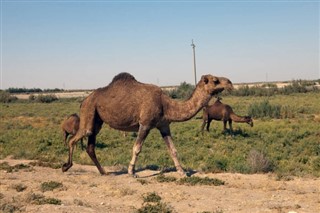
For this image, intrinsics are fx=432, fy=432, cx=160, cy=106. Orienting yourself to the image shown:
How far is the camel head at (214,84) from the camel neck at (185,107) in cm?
18

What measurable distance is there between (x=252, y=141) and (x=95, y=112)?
11.8 m

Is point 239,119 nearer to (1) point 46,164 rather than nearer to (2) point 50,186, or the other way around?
(1) point 46,164

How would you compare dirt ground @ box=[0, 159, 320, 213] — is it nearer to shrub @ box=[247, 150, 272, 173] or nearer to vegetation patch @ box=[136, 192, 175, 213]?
vegetation patch @ box=[136, 192, 175, 213]

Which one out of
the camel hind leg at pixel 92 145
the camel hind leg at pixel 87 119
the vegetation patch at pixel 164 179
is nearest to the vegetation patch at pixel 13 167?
the camel hind leg at pixel 87 119

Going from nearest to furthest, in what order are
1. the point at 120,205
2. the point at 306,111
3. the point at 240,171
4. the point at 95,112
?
1. the point at 120,205
2. the point at 95,112
3. the point at 240,171
4. the point at 306,111

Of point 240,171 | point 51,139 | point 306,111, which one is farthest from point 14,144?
point 306,111

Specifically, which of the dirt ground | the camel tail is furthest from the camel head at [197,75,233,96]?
the camel tail

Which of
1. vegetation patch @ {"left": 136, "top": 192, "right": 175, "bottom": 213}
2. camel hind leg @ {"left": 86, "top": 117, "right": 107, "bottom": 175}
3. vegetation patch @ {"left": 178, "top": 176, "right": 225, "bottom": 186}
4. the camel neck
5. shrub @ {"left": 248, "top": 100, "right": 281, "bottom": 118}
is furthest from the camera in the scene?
shrub @ {"left": 248, "top": 100, "right": 281, "bottom": 118}

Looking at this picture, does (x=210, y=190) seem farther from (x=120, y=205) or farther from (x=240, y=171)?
(x=240, y=171)

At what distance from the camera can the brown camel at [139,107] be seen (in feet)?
37.5

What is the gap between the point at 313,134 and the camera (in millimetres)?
23969

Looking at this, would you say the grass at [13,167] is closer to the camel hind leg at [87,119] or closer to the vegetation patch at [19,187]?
the camel hind leg at [87,119]

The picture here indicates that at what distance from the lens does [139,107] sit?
457 inches

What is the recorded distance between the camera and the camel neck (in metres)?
11.4
